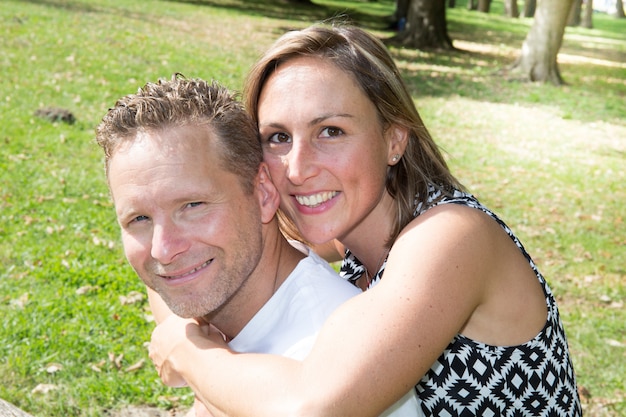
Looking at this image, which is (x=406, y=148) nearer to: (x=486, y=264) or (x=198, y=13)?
(x=486, y=264)

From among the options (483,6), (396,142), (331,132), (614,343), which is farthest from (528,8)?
(331,132)

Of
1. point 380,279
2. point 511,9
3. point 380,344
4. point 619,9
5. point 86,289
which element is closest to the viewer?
point 380,344

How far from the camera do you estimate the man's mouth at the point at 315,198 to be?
9.40 ft

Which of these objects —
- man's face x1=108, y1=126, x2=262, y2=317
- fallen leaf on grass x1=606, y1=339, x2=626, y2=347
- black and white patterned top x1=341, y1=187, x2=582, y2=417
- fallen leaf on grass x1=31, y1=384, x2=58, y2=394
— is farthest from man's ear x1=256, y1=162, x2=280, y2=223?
fallen leaf on grass x1=606, y1=339, x2=626, y2=347

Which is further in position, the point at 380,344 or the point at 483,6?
the point at 483,6

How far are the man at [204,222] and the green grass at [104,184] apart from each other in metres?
1.73

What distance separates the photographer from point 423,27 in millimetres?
22000

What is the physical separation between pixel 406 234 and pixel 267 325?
0.59 m

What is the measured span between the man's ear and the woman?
0.11ft

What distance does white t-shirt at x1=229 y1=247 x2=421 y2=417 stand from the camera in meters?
2.45

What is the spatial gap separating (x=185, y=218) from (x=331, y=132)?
0.69 meters

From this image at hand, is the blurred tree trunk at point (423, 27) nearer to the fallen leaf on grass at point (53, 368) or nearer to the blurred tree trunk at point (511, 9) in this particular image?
the fallen leaf on grass at point (53, 368)

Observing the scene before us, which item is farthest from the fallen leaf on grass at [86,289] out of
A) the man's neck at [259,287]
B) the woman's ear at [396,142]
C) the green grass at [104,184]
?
the woman's ear at [396,142]

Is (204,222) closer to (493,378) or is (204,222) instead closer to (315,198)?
(315,198)
